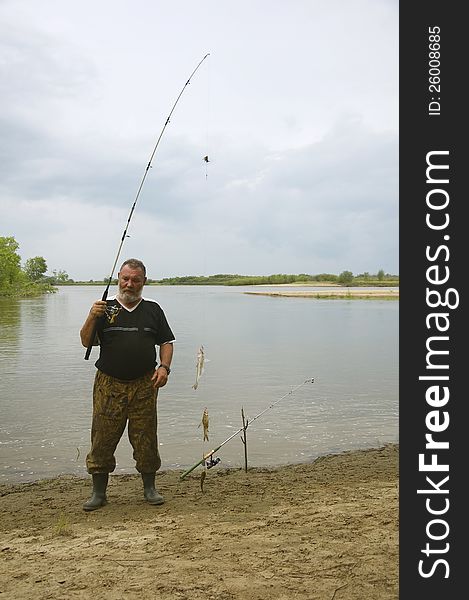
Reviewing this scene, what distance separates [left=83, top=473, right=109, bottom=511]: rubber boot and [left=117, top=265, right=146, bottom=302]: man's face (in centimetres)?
153

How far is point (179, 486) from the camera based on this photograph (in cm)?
612

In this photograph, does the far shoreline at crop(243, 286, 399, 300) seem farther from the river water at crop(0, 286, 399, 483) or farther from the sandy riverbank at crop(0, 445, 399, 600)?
the sandy riverbank at crop(0, 445, 399, 600)

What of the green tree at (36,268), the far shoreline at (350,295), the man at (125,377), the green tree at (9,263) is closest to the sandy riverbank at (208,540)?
the man at (125,377)

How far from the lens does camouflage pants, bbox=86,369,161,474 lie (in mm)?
5246

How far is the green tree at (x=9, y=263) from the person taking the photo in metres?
74.0

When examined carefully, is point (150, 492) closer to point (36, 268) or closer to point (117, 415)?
point (117, 415)

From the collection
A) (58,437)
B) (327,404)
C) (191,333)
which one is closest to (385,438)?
(327,404)

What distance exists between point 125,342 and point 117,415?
2.05 feet

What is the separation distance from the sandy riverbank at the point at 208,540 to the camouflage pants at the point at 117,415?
1.59ft

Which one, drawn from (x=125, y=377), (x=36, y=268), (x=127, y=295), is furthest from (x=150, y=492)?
(x=36, y=268)

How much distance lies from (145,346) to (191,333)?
19499 mm

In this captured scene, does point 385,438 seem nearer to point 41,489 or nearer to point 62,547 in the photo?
point 41,489

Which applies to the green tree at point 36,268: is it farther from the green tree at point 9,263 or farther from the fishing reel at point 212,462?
the fishing reel at point 212,462

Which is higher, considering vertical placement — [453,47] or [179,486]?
[453,47]
